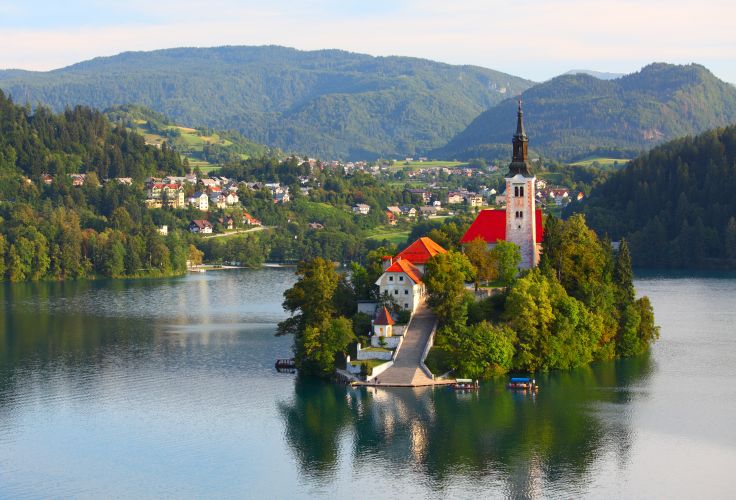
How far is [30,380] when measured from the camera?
203 feet

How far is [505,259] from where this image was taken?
2648 inches

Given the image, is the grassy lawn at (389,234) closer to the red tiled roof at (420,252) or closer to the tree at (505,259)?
the red tiled roof at (420,252)

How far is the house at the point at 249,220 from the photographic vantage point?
155m

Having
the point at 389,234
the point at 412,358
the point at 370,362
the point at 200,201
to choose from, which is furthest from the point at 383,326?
the point at 200,201

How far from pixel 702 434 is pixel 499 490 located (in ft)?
38.4

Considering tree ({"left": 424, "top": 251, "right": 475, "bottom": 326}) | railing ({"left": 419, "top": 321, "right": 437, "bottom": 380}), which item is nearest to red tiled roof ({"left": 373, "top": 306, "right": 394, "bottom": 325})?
railing ({"left": 419, "top": 321, "right": 437, "bottom": 380})

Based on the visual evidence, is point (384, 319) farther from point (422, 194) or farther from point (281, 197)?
point (422, 194)

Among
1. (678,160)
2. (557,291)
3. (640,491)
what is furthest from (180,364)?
(678,160)

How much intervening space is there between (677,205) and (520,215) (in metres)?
70.7

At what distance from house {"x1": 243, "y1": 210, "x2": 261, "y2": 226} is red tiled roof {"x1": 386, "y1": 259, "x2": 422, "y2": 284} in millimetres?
89162

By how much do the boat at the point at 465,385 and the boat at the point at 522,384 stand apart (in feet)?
5.36

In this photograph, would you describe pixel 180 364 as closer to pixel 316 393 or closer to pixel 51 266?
pixel 316 393

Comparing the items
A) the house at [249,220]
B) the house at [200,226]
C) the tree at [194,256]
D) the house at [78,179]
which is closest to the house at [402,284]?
the tree at [194,256]

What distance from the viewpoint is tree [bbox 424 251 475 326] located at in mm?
62312
